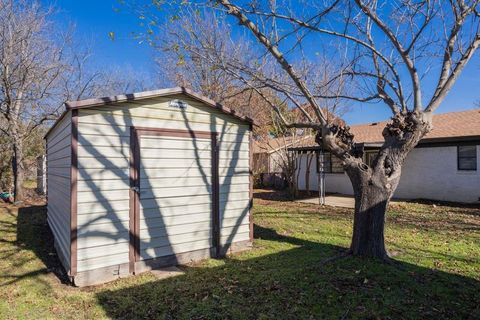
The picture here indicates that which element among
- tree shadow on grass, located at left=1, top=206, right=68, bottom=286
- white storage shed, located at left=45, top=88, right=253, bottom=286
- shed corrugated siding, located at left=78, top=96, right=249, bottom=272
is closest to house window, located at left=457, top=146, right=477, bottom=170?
white storage shed, located at left=45, top=88, right=253, bottom=286

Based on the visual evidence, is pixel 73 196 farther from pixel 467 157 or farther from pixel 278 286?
pixel 467 157

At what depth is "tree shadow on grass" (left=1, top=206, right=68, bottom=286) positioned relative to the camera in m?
4.90

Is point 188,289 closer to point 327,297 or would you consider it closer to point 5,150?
point 327,297

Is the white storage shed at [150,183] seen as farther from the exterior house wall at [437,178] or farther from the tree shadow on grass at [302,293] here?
the exterior house wall at [437,178]

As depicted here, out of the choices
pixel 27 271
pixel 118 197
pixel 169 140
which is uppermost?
Result: pixel 169 140

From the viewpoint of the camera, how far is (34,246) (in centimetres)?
655

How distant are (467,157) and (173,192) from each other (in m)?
12.2

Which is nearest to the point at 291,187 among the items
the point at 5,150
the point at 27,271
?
the point at 27,271

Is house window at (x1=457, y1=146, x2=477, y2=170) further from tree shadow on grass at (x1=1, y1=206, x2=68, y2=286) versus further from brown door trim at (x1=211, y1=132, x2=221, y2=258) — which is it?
tree shadow on grass at (x1=1, y1=206, x2=68, y2=286)

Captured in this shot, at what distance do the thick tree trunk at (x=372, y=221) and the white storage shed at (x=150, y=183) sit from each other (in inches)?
82.6

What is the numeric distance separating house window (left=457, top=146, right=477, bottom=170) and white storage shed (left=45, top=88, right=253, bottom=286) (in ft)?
34.3

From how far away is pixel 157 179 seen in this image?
16.8 ft

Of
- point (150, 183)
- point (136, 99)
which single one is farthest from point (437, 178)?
point (136, 99)

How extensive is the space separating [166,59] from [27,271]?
14.4 m
